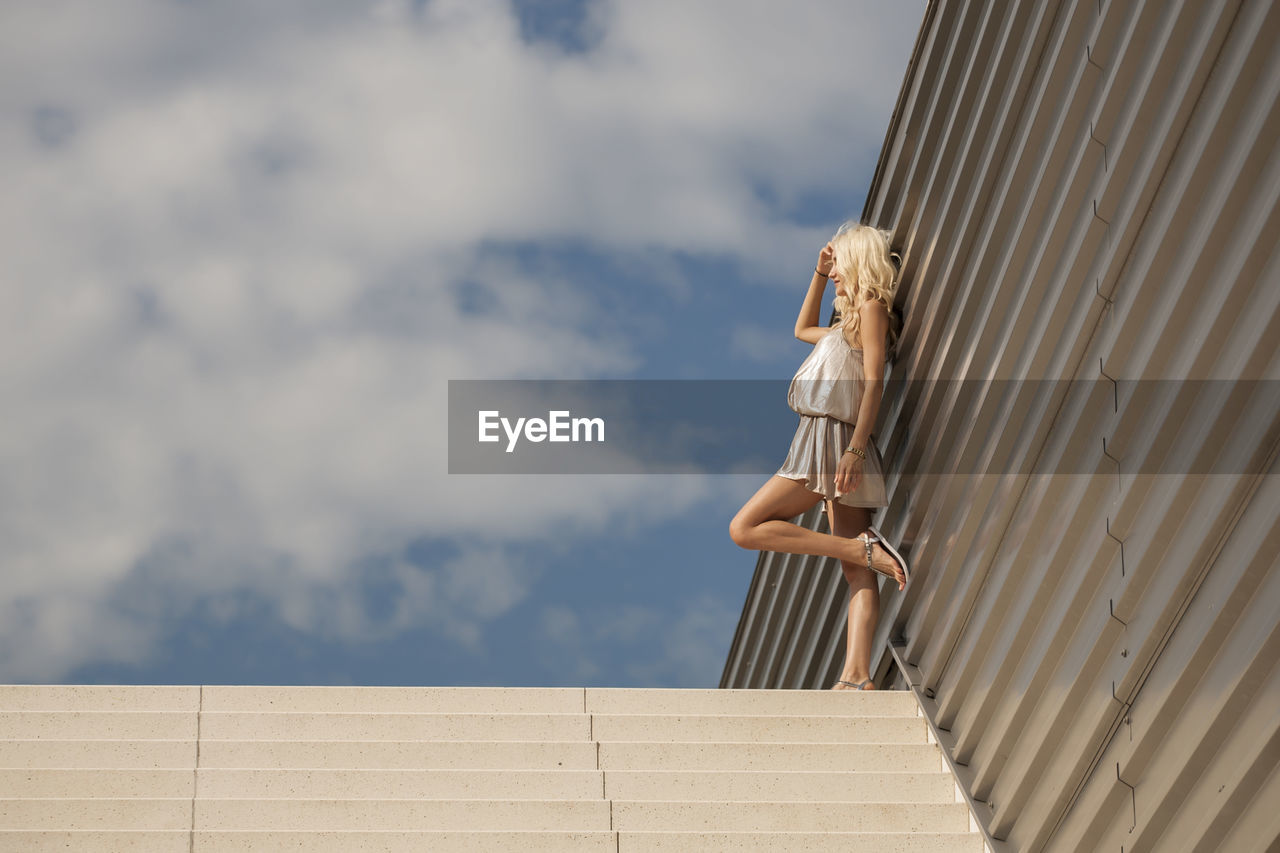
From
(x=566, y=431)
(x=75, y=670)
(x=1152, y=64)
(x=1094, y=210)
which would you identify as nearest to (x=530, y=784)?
(x=1094, y=210)

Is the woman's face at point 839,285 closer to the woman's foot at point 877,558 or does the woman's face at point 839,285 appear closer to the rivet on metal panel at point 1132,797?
the woman's foot at point 877,558

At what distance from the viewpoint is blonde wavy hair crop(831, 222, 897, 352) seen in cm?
521

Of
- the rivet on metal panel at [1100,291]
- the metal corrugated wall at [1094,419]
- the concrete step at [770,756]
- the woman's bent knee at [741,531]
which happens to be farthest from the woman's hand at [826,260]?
the concrete step at [770,756]

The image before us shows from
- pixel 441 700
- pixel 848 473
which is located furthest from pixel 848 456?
pixel 441 700

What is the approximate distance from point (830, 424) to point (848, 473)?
24 cm

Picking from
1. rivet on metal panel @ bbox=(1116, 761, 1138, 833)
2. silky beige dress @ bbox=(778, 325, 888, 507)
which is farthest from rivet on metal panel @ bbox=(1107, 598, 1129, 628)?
silky beige dress @ bbox=(778, 325, 888, 507)

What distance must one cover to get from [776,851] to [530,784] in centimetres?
81

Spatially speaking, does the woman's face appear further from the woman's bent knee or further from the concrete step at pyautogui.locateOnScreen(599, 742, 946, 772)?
the concrete step at pyautogui.locateOnScreen(599, 742, 946, 772)

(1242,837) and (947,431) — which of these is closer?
(1242,837)

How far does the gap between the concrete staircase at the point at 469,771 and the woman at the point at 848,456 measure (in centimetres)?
49

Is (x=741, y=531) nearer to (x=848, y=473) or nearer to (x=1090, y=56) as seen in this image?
(x=848, y=473)

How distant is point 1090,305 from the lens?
371cm

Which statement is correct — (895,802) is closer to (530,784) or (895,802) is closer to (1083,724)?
(1083,724)

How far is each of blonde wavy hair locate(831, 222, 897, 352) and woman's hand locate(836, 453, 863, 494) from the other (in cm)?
51
